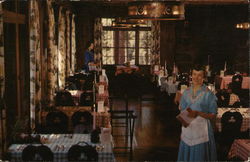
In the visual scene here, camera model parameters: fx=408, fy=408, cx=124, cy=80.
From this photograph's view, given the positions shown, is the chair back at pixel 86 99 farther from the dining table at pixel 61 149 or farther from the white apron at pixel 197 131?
the white apron at pixel 197 131

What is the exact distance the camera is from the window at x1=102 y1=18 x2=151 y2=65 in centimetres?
1892

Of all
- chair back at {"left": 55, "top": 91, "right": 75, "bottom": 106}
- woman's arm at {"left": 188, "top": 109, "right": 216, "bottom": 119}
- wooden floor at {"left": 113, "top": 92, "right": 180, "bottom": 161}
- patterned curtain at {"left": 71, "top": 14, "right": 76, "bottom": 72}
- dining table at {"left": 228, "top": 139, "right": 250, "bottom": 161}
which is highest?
patterned curtain at {"left": 71, "top": 14, "right": 76, "bottom": 72}

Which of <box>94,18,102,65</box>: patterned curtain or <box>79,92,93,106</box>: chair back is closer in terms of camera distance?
<box>79,92,93,106</box>: chair back

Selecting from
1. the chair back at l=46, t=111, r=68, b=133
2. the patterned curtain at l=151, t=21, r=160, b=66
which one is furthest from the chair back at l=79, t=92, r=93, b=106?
the patterned curtain at l=151, t=21, r=160, b=66

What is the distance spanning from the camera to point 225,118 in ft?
23.0

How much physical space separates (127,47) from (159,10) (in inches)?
498

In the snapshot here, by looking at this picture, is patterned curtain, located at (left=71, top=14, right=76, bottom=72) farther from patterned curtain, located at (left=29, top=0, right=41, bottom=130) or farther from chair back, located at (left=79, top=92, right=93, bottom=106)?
patterned curtain, located at (left=29, top=0, right=41, bottom=130)

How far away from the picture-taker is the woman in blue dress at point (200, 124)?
201 inches

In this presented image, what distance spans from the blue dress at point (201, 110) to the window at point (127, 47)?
543 inches

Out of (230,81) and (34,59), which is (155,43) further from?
(34,59)

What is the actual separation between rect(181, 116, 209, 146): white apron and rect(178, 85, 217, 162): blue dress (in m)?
0.06

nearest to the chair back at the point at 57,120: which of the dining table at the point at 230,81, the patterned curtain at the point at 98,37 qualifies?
the dining table at the point at 230,81

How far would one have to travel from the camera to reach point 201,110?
513 cm

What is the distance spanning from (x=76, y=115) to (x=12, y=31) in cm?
194
